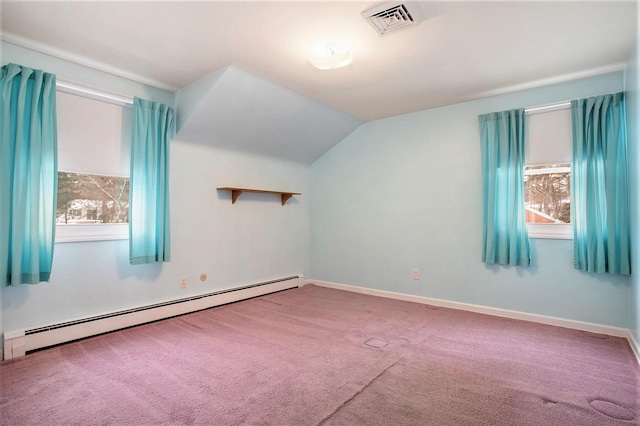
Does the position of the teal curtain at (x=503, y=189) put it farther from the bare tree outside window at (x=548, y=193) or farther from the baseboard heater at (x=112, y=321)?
the baseboard heater at (x=112, y=321)

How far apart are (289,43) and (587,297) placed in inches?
143

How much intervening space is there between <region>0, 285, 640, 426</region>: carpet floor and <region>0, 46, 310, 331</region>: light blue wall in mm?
374

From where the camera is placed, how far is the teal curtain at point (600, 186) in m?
2.89

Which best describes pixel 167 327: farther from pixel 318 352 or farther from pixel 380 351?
pixel 380 351

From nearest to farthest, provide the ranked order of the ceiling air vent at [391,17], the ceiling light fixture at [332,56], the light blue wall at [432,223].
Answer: the ceiling air vent at [391,17]
the ceiling light fixture at [332,56]
the light blue wall at [432,223]

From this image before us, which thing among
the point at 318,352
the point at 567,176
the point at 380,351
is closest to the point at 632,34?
the point at 567,176

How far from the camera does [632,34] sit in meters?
2.45

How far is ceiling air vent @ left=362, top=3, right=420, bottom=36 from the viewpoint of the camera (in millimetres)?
2129

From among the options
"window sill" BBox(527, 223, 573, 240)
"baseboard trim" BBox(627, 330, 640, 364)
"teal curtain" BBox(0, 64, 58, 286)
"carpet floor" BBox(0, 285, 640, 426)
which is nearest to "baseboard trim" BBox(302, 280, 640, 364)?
"baseboard trim" BBox(627, 330, 640, 364)

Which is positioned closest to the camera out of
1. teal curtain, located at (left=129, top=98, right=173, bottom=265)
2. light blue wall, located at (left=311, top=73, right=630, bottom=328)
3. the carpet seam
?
the carpet seam

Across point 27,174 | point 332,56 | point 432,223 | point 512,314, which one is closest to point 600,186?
point 512,314

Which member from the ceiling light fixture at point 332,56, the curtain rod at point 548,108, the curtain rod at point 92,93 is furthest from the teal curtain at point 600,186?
the curtain rod at point 92,93

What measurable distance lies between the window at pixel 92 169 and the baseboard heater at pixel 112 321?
74 centimetres

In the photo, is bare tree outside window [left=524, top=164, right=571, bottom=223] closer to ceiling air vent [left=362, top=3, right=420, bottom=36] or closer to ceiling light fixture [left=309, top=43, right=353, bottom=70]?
ceiling air vent [left=362, top=3, right=420, bottom=36]
